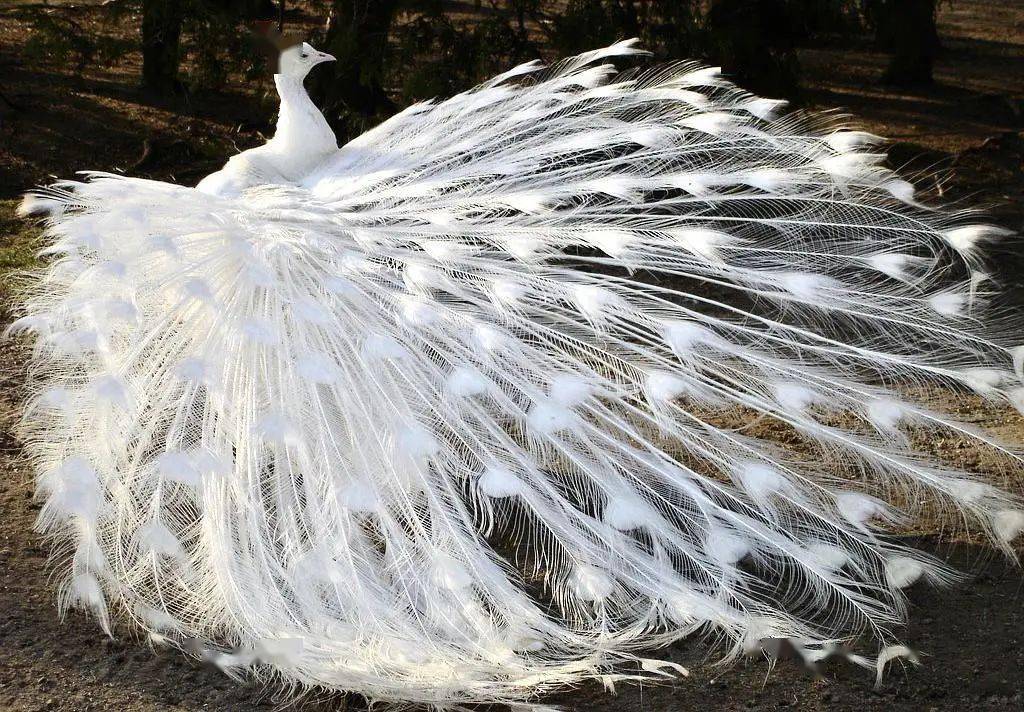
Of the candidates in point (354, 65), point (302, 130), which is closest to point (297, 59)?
point (302, 130)

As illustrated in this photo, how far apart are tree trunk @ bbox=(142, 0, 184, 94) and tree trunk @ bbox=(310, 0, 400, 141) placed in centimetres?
100

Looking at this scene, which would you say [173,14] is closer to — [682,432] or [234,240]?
[234,240]

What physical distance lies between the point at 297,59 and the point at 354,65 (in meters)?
2.56

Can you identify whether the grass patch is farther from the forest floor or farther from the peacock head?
the peacock head

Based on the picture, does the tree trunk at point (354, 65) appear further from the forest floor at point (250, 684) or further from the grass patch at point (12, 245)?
the grass patch at point (12, 245)

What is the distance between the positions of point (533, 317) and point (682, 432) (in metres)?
0.56

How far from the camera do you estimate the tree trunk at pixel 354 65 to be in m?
6.90

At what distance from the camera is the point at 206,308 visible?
10.5 ft

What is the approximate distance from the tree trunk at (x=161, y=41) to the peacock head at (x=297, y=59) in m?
2.83

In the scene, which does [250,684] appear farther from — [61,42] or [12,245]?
[61,42]

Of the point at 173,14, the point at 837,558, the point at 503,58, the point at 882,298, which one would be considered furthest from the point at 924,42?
the point at 837,558

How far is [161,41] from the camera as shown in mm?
7707

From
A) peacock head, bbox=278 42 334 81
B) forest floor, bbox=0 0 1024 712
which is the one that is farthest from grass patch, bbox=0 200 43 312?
peacock head, bbox=278 42 334 81

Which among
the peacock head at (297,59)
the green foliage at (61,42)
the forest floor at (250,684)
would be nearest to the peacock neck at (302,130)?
the peacock head at (297,59)
